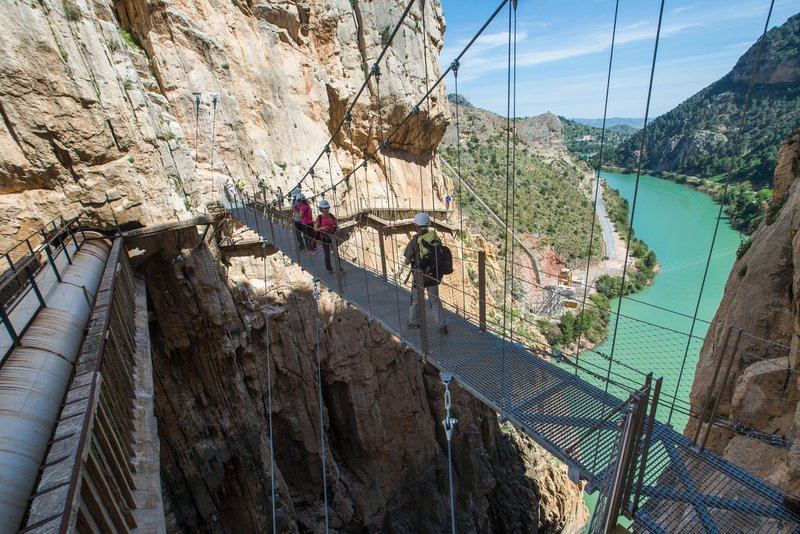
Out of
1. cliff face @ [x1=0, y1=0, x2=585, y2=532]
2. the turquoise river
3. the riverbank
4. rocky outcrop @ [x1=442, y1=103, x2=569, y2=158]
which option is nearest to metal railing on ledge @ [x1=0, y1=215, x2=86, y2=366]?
cliff face @ [x1=0, y1=0, x2=585, y2=532]

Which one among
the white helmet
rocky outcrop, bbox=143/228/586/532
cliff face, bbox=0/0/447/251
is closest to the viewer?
the white helmet

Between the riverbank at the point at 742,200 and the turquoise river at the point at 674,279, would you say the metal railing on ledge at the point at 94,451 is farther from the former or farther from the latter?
the turquoise river at the point at 674,279

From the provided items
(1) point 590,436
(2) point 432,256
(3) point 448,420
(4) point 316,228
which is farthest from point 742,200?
(3) point 448,420

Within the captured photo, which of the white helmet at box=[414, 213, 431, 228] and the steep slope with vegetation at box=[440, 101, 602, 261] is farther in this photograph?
the steep slope with vegetation at box=[440, 101, 602, 261]

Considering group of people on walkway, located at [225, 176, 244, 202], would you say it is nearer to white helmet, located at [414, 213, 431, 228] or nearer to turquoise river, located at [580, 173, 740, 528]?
white helmet, located at [414, 213, 431, 228]

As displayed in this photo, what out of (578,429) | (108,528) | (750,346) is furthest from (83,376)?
(750,346)

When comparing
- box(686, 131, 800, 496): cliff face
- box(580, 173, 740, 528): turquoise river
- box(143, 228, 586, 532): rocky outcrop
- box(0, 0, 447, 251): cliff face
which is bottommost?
box(580, 173, 740, 528): turquoise river

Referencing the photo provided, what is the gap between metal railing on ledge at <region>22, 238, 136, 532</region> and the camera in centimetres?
114

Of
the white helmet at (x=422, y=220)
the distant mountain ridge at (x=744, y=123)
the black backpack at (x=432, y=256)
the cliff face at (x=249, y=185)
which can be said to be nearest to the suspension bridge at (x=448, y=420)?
the black backpack at (x=432, y=256)

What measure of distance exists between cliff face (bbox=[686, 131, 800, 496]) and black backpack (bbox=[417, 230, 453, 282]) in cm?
225

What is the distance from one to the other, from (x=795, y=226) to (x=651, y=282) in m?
32.5

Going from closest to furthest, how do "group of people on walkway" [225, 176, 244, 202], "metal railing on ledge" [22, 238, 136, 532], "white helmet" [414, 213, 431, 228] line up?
1. "metal railing on ledge" [22, 238, 136, 532]
2. "white helmet" [414, 213, 431, 228]
3. "group of people on walkway" [225, 176, 244, 202]

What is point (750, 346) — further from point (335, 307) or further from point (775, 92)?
point (775, 92)

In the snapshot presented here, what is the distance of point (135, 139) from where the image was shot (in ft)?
15.8
